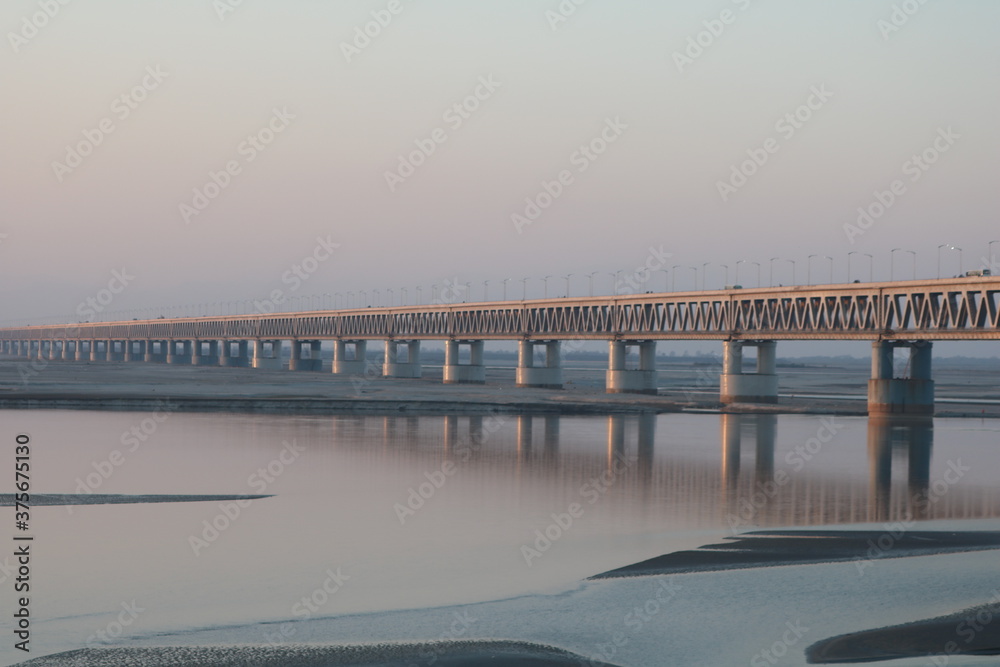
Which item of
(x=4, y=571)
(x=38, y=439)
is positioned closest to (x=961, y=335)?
(x=38, y=439)

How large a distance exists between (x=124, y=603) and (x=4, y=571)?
11.0 ft

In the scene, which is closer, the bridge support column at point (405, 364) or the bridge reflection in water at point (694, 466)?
the bridge reflection in water at point (694, 466)

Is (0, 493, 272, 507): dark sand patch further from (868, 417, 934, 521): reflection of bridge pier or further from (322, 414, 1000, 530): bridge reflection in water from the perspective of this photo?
(868, 417, 934, 521): reflection of bridge pier

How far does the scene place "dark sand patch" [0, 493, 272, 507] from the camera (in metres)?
27.9

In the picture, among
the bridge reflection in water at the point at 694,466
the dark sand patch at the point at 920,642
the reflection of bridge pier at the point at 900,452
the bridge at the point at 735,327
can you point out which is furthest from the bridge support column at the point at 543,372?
the dark sand patch at the point at 920,642

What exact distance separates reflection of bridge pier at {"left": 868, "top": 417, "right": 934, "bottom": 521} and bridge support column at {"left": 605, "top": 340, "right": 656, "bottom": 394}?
37.1 m

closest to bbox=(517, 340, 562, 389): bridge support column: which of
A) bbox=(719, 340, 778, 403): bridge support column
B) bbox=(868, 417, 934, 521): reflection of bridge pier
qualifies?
bbox=(719, 340, 778, 403): bridge support column

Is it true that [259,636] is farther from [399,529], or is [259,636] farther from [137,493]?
[137,493]

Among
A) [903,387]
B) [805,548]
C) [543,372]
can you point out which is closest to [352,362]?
[543,372]

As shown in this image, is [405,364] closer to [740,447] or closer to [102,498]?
[740,447]

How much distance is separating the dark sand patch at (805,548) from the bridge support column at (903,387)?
2095 inches

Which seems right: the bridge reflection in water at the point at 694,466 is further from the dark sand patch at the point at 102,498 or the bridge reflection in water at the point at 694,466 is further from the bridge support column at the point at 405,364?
the bridge support column at the point at 405,364

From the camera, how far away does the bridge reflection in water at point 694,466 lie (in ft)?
97.6

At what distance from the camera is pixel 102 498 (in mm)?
28844
